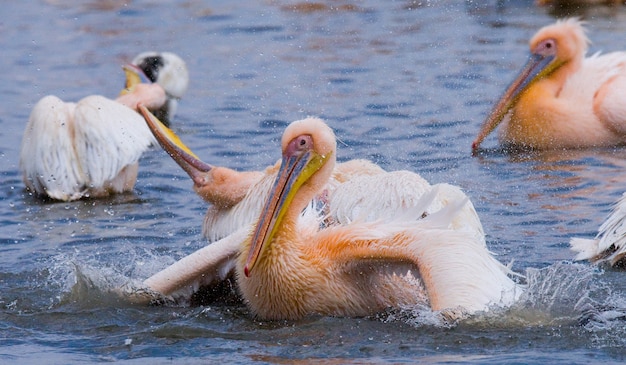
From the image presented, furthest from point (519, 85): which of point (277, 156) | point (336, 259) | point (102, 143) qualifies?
point (336, 259)

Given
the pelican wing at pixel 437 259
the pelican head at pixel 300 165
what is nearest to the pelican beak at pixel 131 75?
the pelican head at pixel 300 165

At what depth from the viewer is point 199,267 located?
190 inches

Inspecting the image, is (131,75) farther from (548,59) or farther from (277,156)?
(548,59)

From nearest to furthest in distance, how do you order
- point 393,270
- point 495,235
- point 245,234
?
point 393,270
point 245,234
point 495,235

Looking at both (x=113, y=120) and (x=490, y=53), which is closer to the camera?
(x=113, y=120)

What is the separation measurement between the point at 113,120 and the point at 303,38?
13.0 feet

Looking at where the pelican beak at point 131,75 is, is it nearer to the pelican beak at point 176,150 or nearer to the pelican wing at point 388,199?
the pelican beak at point 176,150

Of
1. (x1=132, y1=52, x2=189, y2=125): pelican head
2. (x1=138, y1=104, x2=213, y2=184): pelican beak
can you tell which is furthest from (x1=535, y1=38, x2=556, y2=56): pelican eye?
(x1=138, y1=104, x2=213, y2=184): pelican beak

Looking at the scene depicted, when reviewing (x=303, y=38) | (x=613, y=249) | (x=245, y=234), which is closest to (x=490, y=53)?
(x=303, y=38)

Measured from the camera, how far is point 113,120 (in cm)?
745

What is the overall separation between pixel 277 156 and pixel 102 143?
110 cm

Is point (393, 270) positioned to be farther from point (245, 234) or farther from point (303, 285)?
point (245, 234)

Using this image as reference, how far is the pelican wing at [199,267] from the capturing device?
483 centimetres

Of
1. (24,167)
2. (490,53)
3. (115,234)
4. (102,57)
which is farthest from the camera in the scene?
(102,57)
